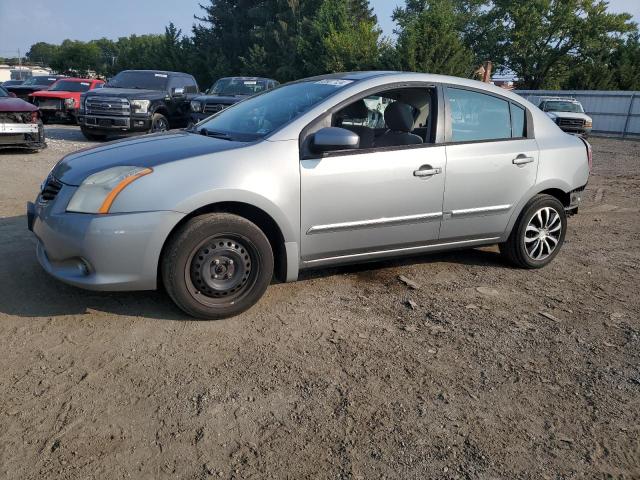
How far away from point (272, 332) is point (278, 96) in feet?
6.64

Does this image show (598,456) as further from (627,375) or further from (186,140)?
(186,140)

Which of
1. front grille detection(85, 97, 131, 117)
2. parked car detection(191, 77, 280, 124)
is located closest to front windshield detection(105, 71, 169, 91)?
parked car detection(191, 77, 280, 124)

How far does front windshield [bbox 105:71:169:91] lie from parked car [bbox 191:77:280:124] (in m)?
1.24

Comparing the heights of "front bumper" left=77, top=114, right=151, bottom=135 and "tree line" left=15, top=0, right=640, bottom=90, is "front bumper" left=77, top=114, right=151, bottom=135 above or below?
below

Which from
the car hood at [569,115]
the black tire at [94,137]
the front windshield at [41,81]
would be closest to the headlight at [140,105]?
the black tire at [94,137]

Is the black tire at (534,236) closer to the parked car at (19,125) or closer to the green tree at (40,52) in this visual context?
the parked car at (19,125)

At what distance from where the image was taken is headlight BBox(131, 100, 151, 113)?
1236 cm

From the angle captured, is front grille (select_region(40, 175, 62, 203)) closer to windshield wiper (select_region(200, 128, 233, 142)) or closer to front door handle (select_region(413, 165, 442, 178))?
windshield wiper (select_region(200, 128, 233, 142))

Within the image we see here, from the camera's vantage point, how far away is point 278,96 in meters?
4.38

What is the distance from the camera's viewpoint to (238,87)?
1381 centimetres

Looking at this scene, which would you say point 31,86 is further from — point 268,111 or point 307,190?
point 307,190

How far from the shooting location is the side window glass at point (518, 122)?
4613 mm

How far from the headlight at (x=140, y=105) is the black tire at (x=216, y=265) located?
33.1 ft

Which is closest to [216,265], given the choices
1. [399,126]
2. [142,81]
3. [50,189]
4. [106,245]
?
[106,245]
